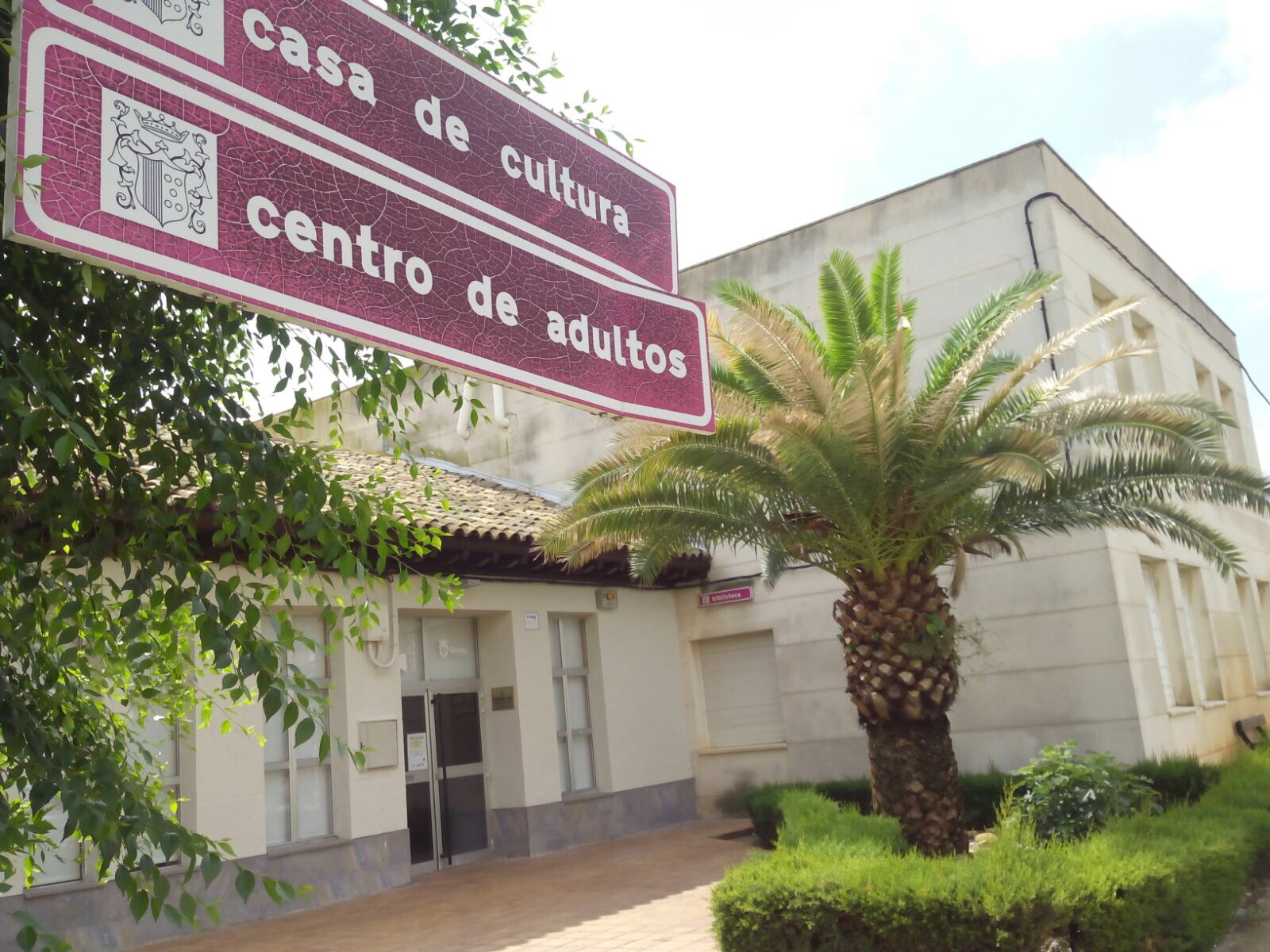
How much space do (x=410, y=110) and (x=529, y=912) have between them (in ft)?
28.4

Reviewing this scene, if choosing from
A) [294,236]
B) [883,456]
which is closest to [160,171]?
[294,236]

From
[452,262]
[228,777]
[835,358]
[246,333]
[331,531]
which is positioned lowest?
[228,777]

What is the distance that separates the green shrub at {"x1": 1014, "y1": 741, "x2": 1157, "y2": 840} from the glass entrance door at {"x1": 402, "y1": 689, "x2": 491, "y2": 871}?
255 inches

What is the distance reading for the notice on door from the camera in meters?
12.4

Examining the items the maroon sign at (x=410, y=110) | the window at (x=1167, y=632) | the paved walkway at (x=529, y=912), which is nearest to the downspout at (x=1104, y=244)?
the window at (x=1167, y=632)

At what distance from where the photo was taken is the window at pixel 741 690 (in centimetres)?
1552

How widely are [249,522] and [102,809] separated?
818 millimetres

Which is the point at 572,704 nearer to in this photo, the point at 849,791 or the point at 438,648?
the point at 438,648

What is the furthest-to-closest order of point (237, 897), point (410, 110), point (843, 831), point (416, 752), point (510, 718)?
point (510, 718) → point (416, 752) → point (237, 897) → point (843, 831) → point (410, 110)

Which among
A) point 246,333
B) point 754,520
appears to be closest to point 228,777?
point 754,520

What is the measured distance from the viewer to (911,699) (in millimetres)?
9008

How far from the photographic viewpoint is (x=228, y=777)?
1004 cm

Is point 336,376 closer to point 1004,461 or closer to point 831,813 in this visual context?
point 1004,461

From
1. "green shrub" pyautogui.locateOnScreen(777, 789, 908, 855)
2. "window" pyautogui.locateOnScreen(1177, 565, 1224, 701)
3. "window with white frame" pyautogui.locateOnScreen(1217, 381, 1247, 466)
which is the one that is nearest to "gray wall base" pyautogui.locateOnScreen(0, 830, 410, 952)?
"green shrub" pyautogui.locateOnScreen(777, 789, 908, 855)
